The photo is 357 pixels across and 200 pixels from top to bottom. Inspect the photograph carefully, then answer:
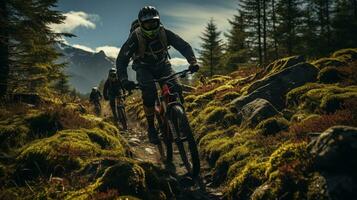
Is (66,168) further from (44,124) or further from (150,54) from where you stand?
(150,54)

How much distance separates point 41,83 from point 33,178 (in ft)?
67.3

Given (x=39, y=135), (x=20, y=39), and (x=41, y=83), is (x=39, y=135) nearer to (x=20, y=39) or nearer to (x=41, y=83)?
(x=20, y=39)

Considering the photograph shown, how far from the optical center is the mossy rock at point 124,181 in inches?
223

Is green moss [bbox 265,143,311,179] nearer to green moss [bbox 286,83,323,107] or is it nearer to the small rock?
Answer: green moss [bbox 286,83,323,107]

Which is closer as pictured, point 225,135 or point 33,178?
point 33,178

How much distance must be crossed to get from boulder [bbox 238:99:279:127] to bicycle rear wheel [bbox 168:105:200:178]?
3561mm

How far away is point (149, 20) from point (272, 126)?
14.7ft

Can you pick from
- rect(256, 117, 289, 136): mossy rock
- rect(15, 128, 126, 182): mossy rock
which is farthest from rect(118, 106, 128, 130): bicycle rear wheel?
rect(256, 117, 289, 136): mossy rock

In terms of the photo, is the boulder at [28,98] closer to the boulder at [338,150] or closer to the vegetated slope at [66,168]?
the vegetated slope at [66,168]

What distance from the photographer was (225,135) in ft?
37.9

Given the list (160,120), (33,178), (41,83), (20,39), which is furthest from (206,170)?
(41,83)

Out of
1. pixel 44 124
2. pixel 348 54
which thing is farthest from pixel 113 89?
pixel 348 54

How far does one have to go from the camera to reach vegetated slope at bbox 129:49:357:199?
4.92m

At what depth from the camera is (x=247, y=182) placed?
652 cm
